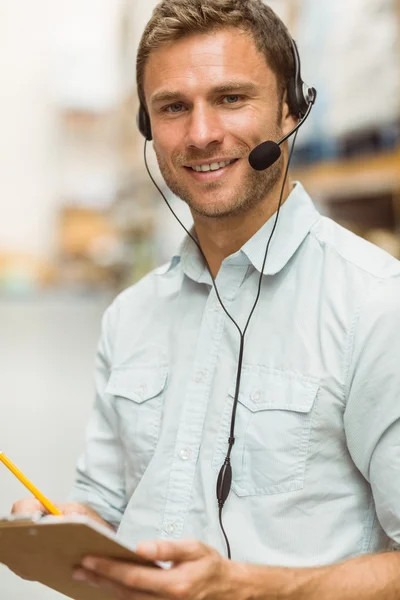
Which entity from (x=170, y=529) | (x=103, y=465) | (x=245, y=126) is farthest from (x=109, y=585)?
(x=245, y=126)

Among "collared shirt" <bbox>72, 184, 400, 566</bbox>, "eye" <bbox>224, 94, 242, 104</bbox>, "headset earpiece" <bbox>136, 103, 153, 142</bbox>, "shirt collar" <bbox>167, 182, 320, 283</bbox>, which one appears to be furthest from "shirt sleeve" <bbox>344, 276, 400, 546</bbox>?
"headset earpiece" <bbox>136, 103, 153, 142</bbox>

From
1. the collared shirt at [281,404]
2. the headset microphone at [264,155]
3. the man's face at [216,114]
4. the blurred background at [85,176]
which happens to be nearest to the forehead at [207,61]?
the man's face at [216,114]

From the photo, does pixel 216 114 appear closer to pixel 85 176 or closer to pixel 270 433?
pixel 270 433

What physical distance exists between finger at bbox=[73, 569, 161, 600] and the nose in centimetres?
68

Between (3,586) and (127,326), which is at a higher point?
(127,326)

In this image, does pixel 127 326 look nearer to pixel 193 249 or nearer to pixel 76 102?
pixel 193 249

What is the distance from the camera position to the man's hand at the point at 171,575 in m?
0.96

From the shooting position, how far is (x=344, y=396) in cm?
122

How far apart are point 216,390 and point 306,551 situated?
281mm

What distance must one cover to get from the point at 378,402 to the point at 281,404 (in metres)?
0.15

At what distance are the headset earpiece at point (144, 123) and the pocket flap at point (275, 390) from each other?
0.54 meters

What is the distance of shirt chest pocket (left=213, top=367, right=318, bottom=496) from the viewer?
48.9 inches

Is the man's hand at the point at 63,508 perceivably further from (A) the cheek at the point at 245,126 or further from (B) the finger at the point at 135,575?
(A) the cheek at the point at 245,126

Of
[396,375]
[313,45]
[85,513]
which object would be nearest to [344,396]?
[396,375]
